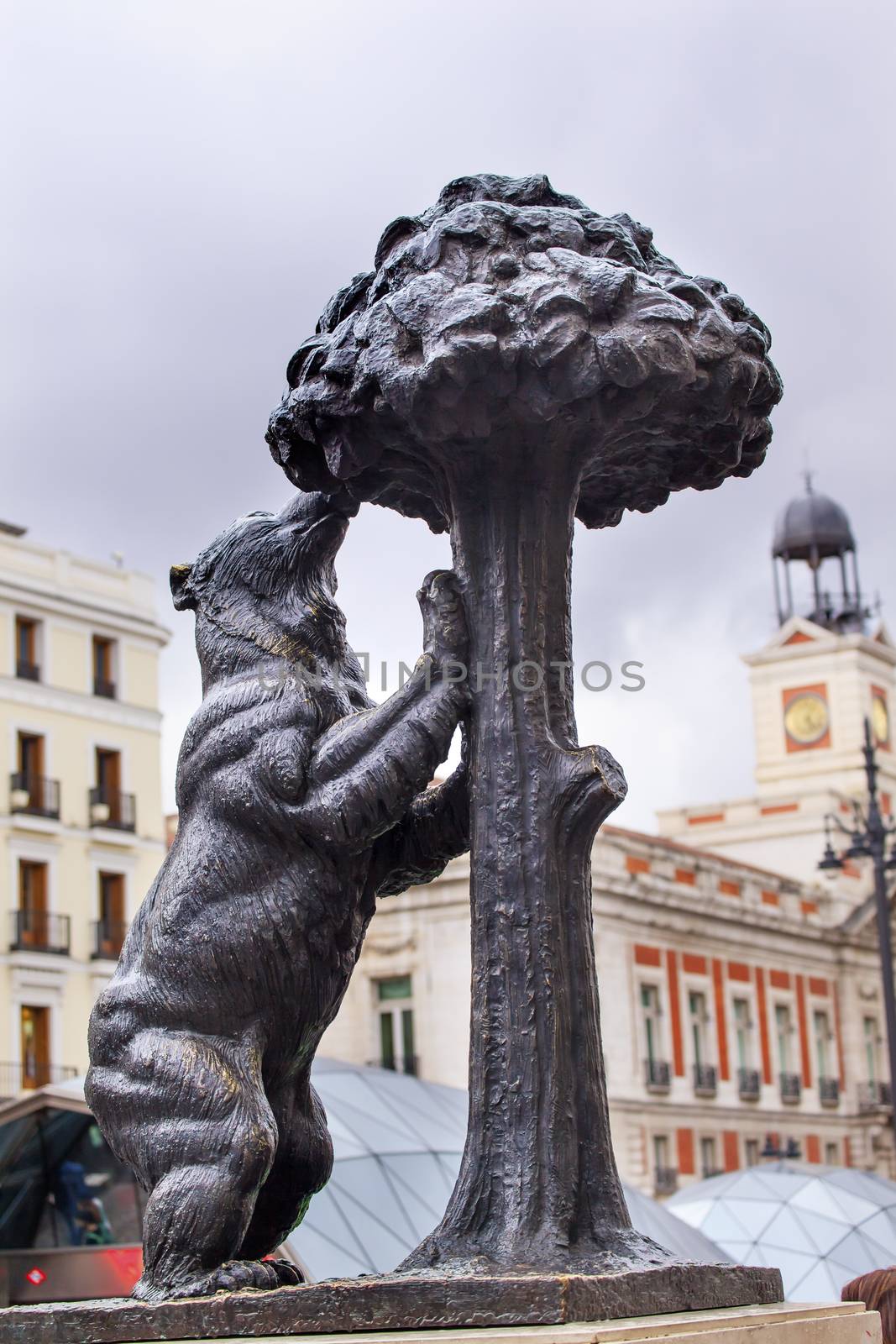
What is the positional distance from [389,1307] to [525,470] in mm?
1847

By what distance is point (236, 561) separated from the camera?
13.8 ft

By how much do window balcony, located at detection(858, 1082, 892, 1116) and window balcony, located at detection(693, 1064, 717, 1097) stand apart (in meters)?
7.64

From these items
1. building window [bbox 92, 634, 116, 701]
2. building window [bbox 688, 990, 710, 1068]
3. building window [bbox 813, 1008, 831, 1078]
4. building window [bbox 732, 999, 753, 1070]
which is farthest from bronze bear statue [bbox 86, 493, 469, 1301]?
building window [bbox 813, 1008, 831, 1078]

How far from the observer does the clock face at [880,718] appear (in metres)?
56.9

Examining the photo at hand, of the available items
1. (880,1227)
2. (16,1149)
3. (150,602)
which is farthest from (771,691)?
(16,1149)

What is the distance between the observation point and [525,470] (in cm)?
413

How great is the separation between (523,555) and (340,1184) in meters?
15.0

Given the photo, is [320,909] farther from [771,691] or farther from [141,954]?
[771,691]

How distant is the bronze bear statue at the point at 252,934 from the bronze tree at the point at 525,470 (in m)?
0.20

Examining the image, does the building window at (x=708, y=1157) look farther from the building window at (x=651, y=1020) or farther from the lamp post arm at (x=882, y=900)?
the lamp post arm at (x=882, y=900)

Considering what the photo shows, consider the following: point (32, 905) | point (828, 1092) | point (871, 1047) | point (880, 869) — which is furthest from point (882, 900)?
point (871, 1047)

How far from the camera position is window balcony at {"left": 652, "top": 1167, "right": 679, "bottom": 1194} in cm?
3419

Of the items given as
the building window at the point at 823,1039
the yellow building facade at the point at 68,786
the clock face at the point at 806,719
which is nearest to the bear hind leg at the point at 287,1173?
the yellow building facade at the point at 68,786

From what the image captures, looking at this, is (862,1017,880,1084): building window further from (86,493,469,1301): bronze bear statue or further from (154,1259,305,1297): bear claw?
(154,1259,305,1297): bear claw
